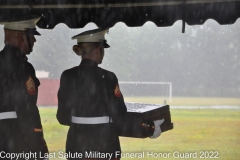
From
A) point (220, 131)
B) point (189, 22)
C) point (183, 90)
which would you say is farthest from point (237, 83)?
point (189, 22)

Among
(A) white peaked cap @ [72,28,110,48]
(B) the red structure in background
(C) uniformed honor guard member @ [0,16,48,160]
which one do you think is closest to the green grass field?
(B) the red structure in background

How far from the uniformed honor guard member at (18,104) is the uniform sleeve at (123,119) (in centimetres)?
43

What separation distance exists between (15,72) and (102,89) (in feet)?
1.65

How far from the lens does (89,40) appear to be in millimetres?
2547

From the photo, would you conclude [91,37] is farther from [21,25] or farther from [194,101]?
[194,101]

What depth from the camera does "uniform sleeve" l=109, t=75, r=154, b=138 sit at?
8.13ft

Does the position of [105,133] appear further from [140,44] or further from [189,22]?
[140,44]

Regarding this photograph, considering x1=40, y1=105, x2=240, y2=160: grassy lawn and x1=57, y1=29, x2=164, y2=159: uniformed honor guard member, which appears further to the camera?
x1=40, y1=105, x2=240, y2=160: grassy lawn

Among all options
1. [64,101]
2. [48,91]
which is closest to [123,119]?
[64,101]

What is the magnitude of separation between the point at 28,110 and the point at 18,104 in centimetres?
6

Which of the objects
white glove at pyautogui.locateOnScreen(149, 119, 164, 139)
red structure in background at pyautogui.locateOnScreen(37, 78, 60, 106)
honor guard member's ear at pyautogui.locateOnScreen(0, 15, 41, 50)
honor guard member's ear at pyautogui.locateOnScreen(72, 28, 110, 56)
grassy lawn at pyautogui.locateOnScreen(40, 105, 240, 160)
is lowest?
grassy lawn at pyautogui.locateOnScreen(40, 105, 240, 160)

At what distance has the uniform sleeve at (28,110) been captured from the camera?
225cm

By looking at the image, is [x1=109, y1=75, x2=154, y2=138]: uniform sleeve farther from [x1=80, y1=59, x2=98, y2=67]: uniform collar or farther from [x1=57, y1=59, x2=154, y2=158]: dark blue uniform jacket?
[x1=80, y1=59, x2=98, y2=67]: uniform collar

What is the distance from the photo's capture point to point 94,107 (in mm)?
2486
